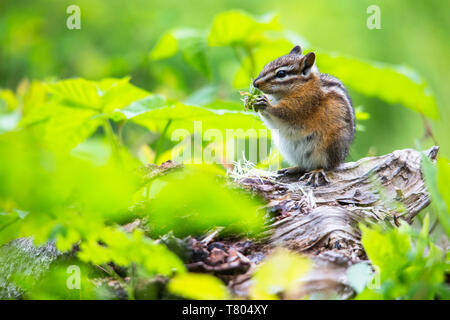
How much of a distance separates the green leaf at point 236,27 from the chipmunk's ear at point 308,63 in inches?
9.8

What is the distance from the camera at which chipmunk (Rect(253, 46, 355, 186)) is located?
8.16 feet

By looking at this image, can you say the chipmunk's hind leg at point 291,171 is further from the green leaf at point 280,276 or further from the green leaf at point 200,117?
the green leaf at point 280,276

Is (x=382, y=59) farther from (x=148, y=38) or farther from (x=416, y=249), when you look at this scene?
(x=416, y=249)

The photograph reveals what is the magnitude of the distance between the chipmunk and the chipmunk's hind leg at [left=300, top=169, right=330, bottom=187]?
0.10 metres

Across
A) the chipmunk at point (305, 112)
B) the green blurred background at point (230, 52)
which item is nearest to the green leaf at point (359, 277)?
the chipmunk at point (305, 112)

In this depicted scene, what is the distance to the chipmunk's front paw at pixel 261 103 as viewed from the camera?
2651mm

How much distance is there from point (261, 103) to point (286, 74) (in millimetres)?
212

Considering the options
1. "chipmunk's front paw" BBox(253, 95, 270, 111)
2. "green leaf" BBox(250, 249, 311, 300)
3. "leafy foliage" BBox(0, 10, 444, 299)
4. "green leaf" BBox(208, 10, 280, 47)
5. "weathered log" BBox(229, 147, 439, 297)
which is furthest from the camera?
"green leaf" BBox(208, 10, 280, 47)

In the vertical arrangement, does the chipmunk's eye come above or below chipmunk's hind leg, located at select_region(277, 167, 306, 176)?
above

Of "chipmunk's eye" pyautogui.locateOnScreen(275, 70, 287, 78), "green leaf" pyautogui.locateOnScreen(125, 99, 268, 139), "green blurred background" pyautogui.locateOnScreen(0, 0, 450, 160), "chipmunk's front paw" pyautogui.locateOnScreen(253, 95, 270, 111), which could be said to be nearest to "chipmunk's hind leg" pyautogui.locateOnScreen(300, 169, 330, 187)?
"green leaf" pyautogui.locateOnScreen(125, 99, 268, 139)

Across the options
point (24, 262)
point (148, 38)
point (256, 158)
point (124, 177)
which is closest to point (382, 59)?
point (148, 38)

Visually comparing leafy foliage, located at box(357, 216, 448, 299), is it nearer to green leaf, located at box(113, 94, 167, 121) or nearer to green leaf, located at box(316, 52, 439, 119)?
green leaf, located at box(113, 94, 167, 121)

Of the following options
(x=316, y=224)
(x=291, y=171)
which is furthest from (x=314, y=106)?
(x=316, y=224)

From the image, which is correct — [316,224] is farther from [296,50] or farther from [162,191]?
[296,50]
